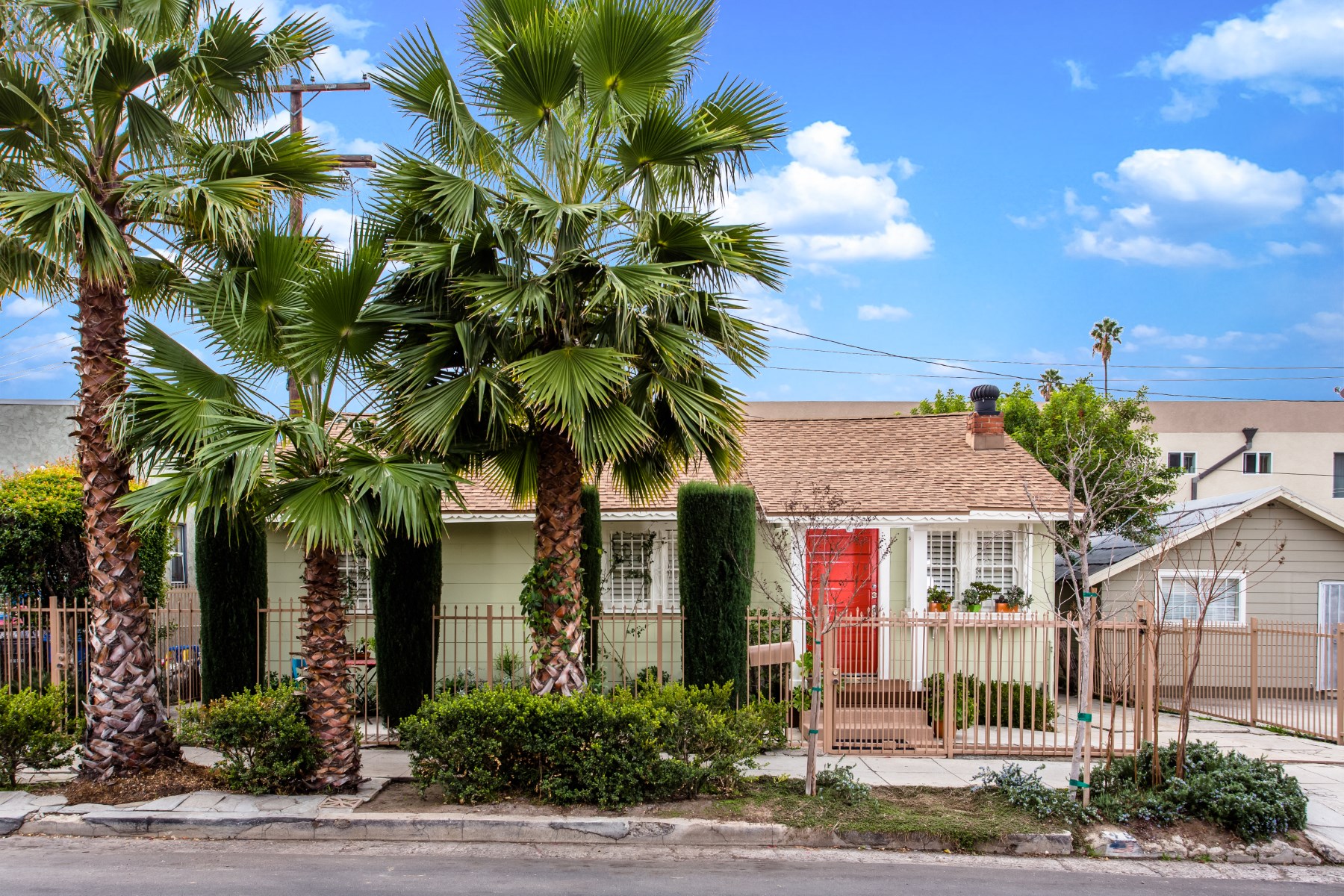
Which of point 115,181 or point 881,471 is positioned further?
point 881,471

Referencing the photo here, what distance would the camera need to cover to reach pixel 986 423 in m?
15.6

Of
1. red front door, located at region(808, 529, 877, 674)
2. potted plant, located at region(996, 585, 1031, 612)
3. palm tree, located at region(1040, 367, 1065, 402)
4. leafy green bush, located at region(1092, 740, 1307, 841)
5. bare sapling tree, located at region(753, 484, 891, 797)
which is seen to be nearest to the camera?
leafy green bush, located at region(1092, 740, 1307, 841)

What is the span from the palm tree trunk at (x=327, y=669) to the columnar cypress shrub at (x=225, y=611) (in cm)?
389

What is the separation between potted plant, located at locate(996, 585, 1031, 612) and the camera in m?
13.6

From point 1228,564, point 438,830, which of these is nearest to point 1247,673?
point 1228,564

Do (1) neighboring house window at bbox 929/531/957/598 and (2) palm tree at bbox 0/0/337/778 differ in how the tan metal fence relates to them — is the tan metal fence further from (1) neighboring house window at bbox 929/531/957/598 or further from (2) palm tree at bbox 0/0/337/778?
(2) palm tree at bbox 0/0/337/778

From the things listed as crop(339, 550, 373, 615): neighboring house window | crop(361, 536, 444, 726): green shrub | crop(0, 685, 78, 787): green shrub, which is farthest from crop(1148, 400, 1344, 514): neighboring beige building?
crop(0, 685, 78, 787): green shrub

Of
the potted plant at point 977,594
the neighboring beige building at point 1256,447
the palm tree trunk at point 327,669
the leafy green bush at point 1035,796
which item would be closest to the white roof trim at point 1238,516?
the potted plant at point 977,594

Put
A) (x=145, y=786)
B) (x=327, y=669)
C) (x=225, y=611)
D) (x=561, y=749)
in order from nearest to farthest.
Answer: (x=561, y=749) → (x=145, y=786) → (x=327, y=669) → (x=225, y=611)

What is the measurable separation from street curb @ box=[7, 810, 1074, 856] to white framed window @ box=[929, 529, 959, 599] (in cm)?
636

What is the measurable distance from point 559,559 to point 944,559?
6.78m

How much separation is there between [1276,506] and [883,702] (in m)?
8.86

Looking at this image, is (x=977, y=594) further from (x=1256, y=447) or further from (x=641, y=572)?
(x=1256, y=447)

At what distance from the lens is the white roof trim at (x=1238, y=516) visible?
15.4 m
